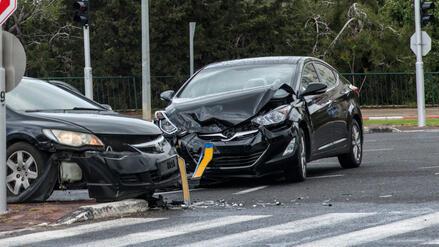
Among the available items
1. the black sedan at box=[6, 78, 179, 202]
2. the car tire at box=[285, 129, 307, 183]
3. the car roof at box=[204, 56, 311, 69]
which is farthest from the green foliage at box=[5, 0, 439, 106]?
the black sedan at box=[6, 78, 179, 202]

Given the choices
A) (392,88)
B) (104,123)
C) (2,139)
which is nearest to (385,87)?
(392,88)

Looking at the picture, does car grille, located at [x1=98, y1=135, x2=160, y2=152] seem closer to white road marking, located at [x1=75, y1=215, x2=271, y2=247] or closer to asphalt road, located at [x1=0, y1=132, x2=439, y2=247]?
asphalt road, located at [x1=0, y1=132, x2=439, y2=247]

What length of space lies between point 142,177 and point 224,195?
5.42 feet

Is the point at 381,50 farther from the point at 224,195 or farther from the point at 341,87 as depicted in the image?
the point at 224,195

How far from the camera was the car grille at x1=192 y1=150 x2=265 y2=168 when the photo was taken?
1154 centimetres

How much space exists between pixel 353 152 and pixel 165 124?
3578 mm

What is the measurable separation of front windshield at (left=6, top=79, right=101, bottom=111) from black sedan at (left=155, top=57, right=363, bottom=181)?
126 cm

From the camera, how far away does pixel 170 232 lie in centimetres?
811

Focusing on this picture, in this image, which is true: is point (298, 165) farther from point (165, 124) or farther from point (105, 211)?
point (105, 211)

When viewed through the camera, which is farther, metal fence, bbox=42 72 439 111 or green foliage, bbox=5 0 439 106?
green foliage, bbox=5 0 439 106

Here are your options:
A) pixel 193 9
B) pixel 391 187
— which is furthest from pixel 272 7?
pixel 391 187

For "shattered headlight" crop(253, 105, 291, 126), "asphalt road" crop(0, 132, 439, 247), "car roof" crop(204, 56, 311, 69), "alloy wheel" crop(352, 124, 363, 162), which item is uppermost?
"car roof" crop(204, 56, 311, 69)

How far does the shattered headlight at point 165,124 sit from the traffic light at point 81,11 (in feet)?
41.4

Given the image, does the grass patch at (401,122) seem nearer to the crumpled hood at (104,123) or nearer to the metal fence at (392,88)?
the metal fence at (392,88)
